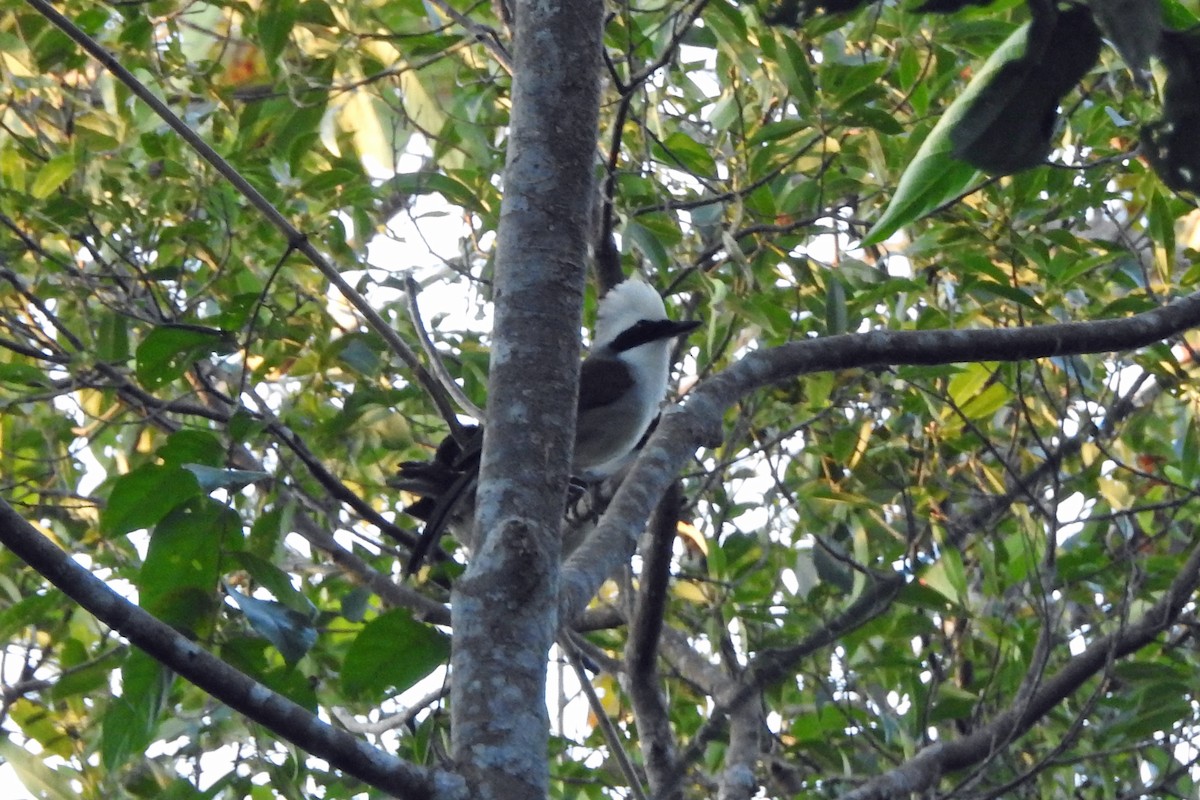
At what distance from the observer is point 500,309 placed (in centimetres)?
194

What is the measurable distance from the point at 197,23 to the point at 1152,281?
2852mm

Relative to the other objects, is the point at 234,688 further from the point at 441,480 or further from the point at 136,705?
the point at 441,480

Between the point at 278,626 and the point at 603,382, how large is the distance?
292 cm

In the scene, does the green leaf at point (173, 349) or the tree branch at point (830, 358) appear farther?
the green leaf at point (173, 349)

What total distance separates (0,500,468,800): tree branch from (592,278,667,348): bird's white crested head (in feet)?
8.91

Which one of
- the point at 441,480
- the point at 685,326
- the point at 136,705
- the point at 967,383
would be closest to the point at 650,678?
the point at 441,480

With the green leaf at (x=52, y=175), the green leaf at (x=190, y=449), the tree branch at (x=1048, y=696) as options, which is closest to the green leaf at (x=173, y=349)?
the green leaf at (x=190, y=449)

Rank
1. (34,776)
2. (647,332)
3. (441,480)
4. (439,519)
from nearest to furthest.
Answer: (34,776), (439,519), (441,480), (647,332)

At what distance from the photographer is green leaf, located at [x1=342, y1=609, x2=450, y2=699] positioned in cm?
202

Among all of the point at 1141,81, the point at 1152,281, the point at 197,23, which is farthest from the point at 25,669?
the point at 1141,81

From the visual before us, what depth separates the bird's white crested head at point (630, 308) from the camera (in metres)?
4.27

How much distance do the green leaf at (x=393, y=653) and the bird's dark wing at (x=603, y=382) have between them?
2.85 meters

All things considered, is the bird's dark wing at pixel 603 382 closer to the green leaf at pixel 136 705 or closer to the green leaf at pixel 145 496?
the green leaf at pixel 145 496

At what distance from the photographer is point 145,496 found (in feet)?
7.13
